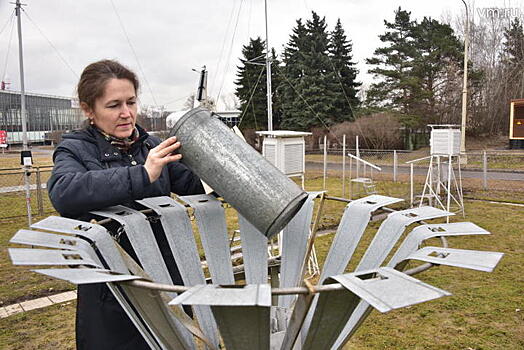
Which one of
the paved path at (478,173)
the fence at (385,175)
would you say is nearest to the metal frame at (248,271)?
the fence at (385,175)

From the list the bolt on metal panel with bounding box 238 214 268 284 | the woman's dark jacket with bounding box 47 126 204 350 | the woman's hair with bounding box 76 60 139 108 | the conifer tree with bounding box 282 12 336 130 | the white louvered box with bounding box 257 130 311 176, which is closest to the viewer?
the woman's dark jacket with bounding box 47 126 204 350

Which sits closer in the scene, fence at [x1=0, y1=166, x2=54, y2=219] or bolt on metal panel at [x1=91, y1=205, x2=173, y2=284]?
bolt on metal panel at [x1=91, y1=205, x2=173, y2=284]

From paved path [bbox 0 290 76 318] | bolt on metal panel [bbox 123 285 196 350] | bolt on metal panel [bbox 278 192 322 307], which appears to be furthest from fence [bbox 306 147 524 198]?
bolt on metal panel [bbox 123 285 196 350]

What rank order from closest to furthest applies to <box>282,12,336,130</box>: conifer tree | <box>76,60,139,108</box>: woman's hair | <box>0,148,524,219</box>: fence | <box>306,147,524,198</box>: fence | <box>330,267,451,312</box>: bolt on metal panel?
<box>330,267,451,312</box>: bolt on metal panel, <box>76,60,139,108</box>: woman's hair, <box>0,148,524,219</box>: fence, <box>306,147,524,198</box>: fence, <box>282,12,336,130</box>: conifer tree

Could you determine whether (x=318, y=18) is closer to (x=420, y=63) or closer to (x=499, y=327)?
(x=420, y=63)

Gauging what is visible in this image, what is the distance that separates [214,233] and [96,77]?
80 cm

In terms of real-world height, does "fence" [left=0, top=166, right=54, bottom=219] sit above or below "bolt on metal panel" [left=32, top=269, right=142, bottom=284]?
below

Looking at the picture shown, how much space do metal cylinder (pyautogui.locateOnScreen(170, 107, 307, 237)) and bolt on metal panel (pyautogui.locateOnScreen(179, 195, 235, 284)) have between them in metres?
0.26

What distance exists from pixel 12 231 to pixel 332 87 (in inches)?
764

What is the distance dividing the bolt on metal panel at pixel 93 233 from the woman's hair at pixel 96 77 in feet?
1.72

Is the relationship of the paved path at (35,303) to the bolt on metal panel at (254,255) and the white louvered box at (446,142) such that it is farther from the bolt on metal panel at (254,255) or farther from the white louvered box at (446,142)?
the white louvered box at (446,142)

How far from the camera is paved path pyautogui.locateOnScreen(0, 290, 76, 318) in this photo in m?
3.98

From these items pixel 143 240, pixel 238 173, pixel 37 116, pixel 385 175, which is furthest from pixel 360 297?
pixel 37 116

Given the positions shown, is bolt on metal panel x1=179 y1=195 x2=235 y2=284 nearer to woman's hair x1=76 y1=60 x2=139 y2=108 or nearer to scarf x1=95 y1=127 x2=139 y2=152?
scarf x1=95 y1=127 x2=139 y2=152
